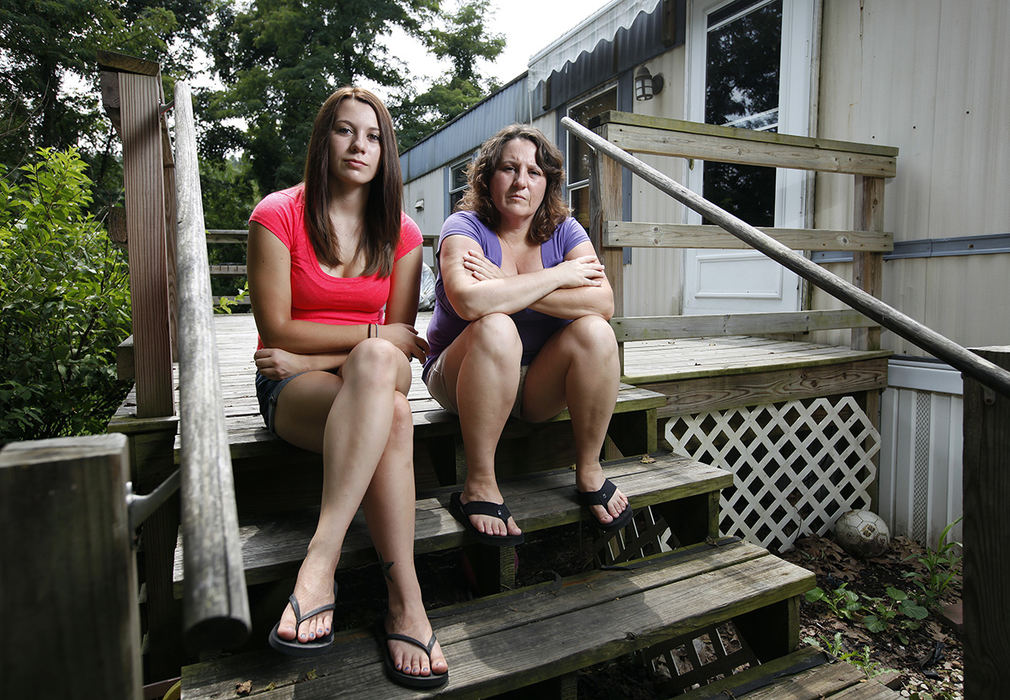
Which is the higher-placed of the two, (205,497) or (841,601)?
(205,497)

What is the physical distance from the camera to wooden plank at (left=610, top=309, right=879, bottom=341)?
2430 mm

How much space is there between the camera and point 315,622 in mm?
1250

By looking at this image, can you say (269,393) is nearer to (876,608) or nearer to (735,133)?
(735,133)

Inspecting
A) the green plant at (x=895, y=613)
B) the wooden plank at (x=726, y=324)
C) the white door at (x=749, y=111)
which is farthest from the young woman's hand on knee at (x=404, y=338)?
the white door at (x=749, y=111)

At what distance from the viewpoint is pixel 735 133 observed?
110 inches

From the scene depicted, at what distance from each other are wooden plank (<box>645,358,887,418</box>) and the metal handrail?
887 millimetres

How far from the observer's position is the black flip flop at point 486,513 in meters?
1.55

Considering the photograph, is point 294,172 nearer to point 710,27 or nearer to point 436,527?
point 710,27

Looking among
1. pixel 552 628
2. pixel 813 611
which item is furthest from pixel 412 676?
pixel 813 611

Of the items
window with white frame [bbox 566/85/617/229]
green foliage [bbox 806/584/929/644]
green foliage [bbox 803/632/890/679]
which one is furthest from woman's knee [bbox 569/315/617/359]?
window with white frame [bbox 566/85/617/229]

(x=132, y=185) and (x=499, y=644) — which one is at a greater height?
(x=132, y=185)

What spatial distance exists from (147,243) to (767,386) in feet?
8.30

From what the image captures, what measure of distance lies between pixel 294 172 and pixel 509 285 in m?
17.4

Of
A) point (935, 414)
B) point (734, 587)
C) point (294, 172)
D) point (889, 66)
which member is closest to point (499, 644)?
point (734, 587)
